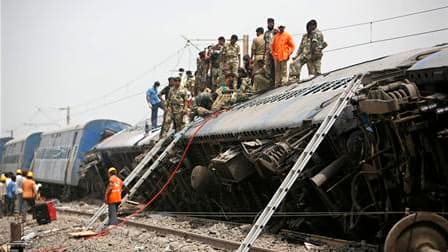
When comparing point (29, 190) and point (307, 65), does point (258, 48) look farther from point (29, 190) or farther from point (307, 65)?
point (29, 190)

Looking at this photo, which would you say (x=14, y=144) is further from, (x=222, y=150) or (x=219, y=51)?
(x=222, y=150)

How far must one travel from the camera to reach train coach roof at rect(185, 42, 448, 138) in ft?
30.0

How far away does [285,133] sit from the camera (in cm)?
947

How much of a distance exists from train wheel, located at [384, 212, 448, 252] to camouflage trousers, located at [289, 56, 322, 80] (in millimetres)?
7711

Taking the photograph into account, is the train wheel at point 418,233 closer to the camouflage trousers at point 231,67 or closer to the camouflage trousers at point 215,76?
the camouflage trousers at point 231,67

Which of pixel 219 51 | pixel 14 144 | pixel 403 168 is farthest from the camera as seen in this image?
pixel 14 144

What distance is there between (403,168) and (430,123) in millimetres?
747

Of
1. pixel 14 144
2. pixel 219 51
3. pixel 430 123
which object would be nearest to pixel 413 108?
pixel 430 123

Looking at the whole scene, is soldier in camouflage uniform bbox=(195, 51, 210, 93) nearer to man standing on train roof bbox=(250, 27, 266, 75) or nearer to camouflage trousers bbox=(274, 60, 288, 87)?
man standing on train roof bbox=(250, 27, 266, 75)

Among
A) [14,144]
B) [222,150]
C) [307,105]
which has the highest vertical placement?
[307,105]

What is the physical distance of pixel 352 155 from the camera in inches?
324

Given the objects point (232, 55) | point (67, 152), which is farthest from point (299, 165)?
point (67, 152)

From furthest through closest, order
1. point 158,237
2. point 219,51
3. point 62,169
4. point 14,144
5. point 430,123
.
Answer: point 14,144, point 62,169, point 219,51, point 158,237, point 430,123

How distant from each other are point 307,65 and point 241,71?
293 cm
